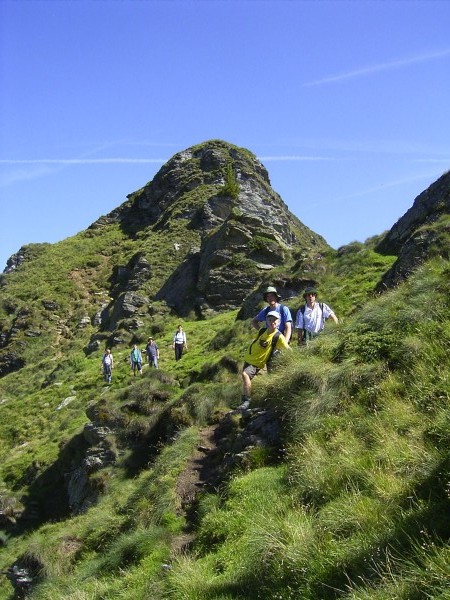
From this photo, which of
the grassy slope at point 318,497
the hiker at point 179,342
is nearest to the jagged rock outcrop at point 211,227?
the hiker at point 179,342

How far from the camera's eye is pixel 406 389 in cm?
741

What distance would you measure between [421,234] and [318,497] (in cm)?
1227

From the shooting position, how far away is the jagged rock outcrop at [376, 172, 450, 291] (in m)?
15.5

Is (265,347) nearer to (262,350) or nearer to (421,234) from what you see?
(262,350)

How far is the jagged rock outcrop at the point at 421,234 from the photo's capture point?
50.8ft

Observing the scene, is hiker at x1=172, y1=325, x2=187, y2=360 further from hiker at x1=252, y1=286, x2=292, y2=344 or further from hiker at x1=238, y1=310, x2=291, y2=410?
hiker at x1=238, y1=310, x2=291, y2=410

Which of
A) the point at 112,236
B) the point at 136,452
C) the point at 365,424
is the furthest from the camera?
the point at 112,236

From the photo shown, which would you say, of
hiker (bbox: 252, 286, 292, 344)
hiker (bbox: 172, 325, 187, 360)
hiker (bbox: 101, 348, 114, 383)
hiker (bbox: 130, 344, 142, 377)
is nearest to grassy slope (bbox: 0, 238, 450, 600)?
hiker (bbox: 252, 286, 292, 344)

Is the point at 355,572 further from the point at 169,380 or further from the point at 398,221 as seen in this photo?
the point at 398,221

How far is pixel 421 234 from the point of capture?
16844 millimetres

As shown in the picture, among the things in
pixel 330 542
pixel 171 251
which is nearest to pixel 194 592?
pixel 330 542

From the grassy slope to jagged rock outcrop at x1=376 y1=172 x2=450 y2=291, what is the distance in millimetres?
4131

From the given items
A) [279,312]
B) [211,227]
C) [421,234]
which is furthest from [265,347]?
[211,227]

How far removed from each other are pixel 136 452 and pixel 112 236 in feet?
210
